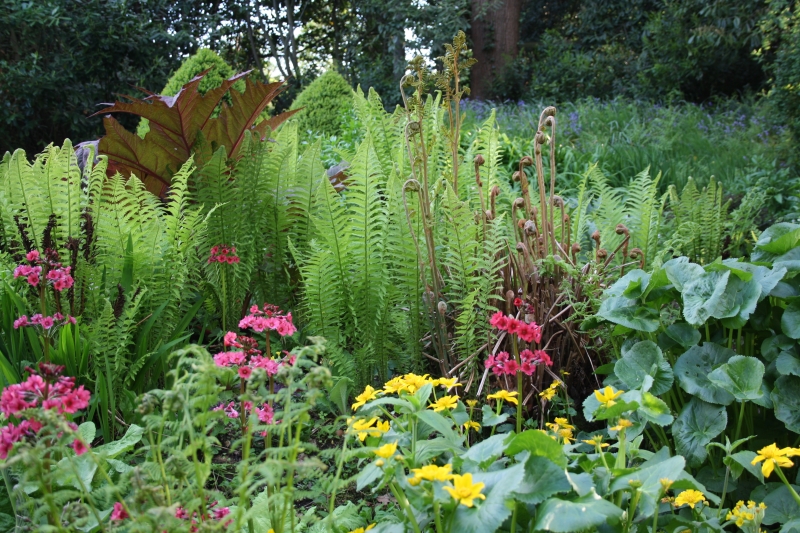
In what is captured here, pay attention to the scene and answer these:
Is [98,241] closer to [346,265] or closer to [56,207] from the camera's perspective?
[56,207]

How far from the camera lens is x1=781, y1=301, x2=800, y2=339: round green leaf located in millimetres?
1622

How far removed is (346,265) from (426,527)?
40.1 inches

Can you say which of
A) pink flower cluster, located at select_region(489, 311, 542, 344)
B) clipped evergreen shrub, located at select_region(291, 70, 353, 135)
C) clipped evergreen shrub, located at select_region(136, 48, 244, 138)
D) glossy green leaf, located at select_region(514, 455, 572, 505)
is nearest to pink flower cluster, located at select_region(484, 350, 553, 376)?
pink flower cluster, located at select_region(489, 311, 542, 344)

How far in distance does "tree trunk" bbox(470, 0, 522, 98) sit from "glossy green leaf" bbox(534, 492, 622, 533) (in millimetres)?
12102

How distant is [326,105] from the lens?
7.55 metres

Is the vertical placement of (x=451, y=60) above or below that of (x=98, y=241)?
above

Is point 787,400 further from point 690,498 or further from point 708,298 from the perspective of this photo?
point 690,498

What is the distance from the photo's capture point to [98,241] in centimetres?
215

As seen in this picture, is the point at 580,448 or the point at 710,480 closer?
the point at 710,480

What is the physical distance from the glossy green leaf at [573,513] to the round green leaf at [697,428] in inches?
21.8

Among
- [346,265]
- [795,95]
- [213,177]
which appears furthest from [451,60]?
[795,95]

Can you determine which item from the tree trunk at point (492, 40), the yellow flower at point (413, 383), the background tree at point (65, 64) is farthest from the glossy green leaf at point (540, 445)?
the tree trunk at point (492, 40)

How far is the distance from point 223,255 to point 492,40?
1164 cm

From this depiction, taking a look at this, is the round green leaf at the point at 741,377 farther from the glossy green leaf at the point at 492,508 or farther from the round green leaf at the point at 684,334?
the glossy green leaf at the point at 492,508
